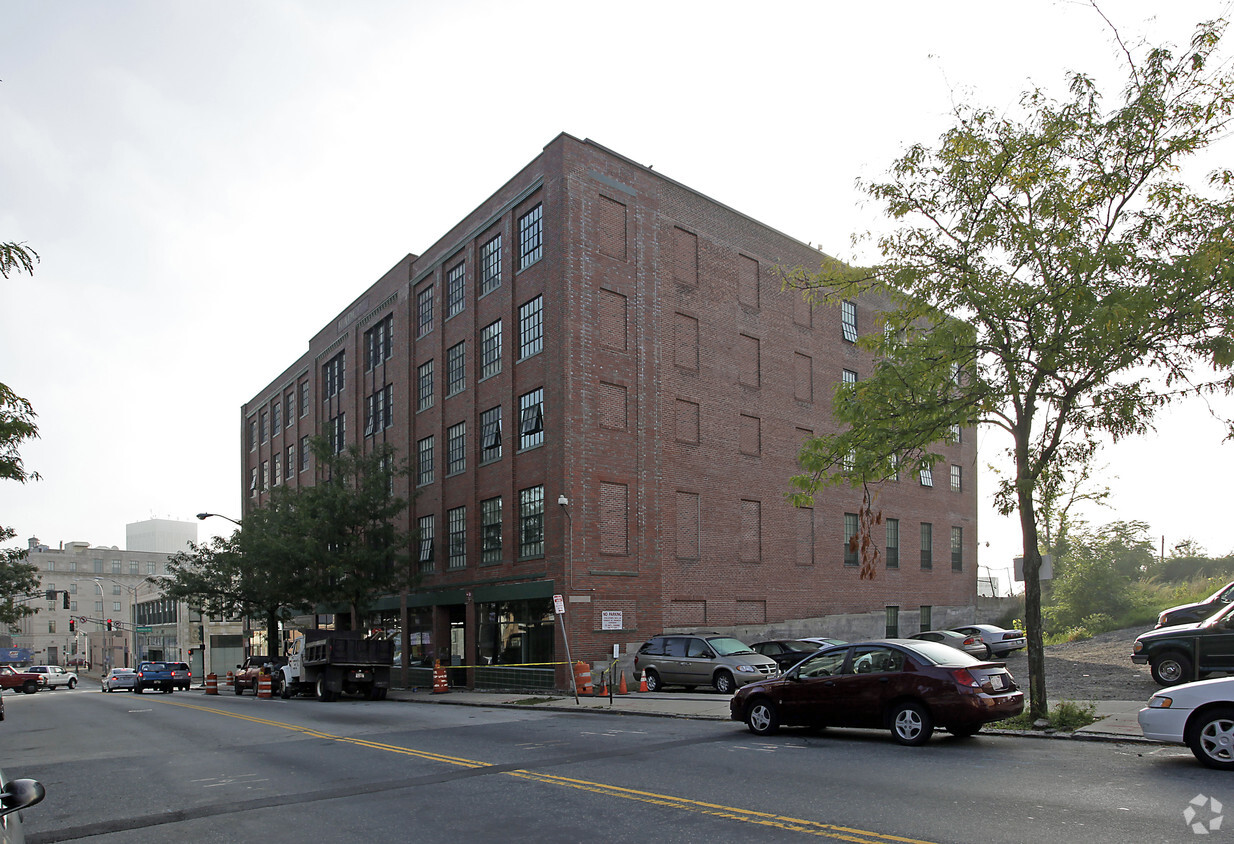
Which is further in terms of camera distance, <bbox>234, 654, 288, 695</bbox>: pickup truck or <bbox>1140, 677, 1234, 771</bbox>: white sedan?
<bbox>234, 654, 288, 695</bbox>: pickup truck

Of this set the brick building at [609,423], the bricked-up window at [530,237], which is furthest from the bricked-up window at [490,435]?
the bricked-up window at [530,237]

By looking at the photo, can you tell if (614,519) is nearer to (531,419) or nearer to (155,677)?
(531,419)

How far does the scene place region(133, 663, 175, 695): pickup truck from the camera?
4772 centimetres

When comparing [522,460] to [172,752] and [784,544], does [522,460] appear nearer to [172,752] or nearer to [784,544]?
[784,544]

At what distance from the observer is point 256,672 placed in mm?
38281

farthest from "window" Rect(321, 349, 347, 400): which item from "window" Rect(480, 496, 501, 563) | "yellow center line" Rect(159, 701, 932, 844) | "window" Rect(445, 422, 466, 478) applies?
"yellow center line" Rect(159, 701, 932, 844)

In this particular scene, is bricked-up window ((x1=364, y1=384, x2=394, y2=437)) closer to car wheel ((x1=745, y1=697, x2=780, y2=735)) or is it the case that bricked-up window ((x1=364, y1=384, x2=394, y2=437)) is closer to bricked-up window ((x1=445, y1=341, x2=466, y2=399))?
bricked-up window ((x1=445, y1=341, x2=466, y2=399))

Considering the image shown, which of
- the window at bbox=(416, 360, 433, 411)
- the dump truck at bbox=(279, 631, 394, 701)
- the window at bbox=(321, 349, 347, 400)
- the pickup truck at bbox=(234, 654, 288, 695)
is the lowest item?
the pickup truck at bbox=(234, 654, 288, 695)

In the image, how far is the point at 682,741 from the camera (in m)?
14.4

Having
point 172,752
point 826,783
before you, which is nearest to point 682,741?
point 826,783

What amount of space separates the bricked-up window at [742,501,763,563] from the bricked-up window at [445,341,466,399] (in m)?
12.1

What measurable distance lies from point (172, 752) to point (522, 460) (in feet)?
57.2

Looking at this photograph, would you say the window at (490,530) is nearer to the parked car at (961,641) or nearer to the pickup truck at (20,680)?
the parked car at (961,641)

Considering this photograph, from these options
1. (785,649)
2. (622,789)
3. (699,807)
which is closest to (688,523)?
(785,649)
